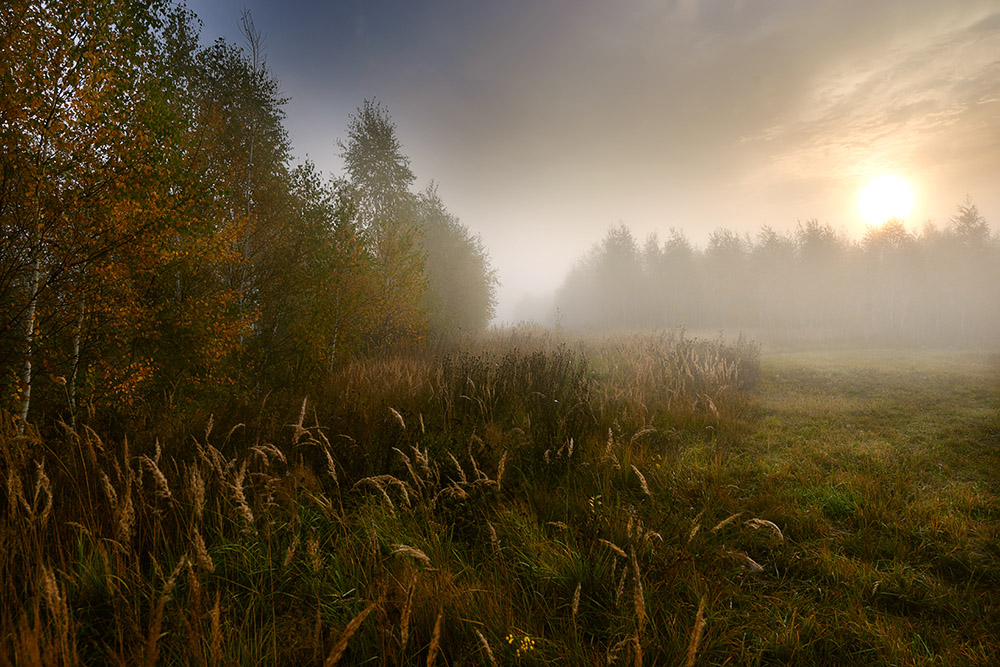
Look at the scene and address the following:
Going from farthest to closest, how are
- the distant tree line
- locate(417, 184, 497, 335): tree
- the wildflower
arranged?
1. locate(417, 184, 497, 335): tree
2. the distant tree line
3. the wildflower

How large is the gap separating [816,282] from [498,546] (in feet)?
153

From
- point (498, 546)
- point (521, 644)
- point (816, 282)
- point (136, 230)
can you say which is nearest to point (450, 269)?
point (136, 230)

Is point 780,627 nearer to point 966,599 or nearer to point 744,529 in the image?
point 744,529

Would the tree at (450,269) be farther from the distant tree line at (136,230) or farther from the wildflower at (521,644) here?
the wildflower at (521,644)

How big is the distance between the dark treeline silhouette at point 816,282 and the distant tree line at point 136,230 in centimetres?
2950

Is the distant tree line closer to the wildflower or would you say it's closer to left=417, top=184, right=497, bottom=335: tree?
the wildflower

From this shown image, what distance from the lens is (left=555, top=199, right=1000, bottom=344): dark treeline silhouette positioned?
101 feet

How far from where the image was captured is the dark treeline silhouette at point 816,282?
30781 mm

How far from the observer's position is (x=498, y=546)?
2.33m

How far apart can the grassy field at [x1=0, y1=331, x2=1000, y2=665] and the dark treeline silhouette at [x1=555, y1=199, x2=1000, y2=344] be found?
26.6 metres

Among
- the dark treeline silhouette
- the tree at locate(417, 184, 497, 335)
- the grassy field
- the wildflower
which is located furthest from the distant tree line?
the dark treeline silhouette

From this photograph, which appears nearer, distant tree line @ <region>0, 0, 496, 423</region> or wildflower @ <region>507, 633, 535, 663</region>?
wildflower @ <region>507, 633, 535, 663</region>

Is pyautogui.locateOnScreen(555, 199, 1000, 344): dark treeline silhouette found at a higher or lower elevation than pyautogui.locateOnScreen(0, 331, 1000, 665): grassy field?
higher

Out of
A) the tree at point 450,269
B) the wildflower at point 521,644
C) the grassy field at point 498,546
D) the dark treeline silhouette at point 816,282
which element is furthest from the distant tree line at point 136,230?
the dark treeline silhouette at point 816,282
